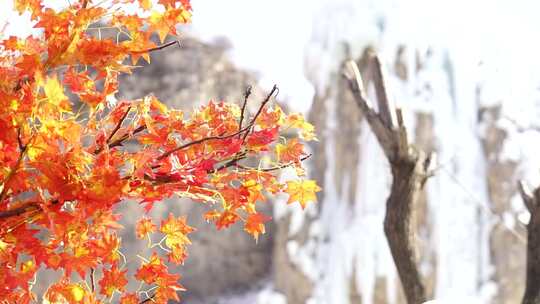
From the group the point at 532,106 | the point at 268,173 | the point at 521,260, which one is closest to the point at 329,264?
the point at 521,260

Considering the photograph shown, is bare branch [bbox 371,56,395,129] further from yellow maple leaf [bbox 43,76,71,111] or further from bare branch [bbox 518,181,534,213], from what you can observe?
yellow maple leaf [bbox 43,76,71,111]

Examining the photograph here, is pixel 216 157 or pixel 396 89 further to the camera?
pixel 396 89

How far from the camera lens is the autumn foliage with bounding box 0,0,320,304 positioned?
2.47 feet

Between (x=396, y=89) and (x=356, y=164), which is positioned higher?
(x=396, y=89)

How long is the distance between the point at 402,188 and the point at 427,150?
6.33 feet

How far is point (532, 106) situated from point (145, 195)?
2.98 m

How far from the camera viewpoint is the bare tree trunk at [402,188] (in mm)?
1581

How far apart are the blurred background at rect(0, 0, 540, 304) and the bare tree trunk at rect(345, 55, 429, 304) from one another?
1.62 m

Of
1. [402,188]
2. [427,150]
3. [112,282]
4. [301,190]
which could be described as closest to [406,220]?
[402,188]

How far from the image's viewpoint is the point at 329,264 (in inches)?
141

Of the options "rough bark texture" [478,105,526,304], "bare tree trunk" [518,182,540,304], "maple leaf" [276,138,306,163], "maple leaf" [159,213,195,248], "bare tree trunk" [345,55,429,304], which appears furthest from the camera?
"rough bark texture" [478,105,526,304]

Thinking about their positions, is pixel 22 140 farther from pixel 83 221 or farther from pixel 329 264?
pixel 329 264

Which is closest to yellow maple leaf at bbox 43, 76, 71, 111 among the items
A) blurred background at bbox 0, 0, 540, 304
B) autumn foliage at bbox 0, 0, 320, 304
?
autumn foliage at bbox 0, 0, 320, 304

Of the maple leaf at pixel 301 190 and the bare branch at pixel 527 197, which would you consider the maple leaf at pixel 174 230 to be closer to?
the maple leaf at pixel 301 190
